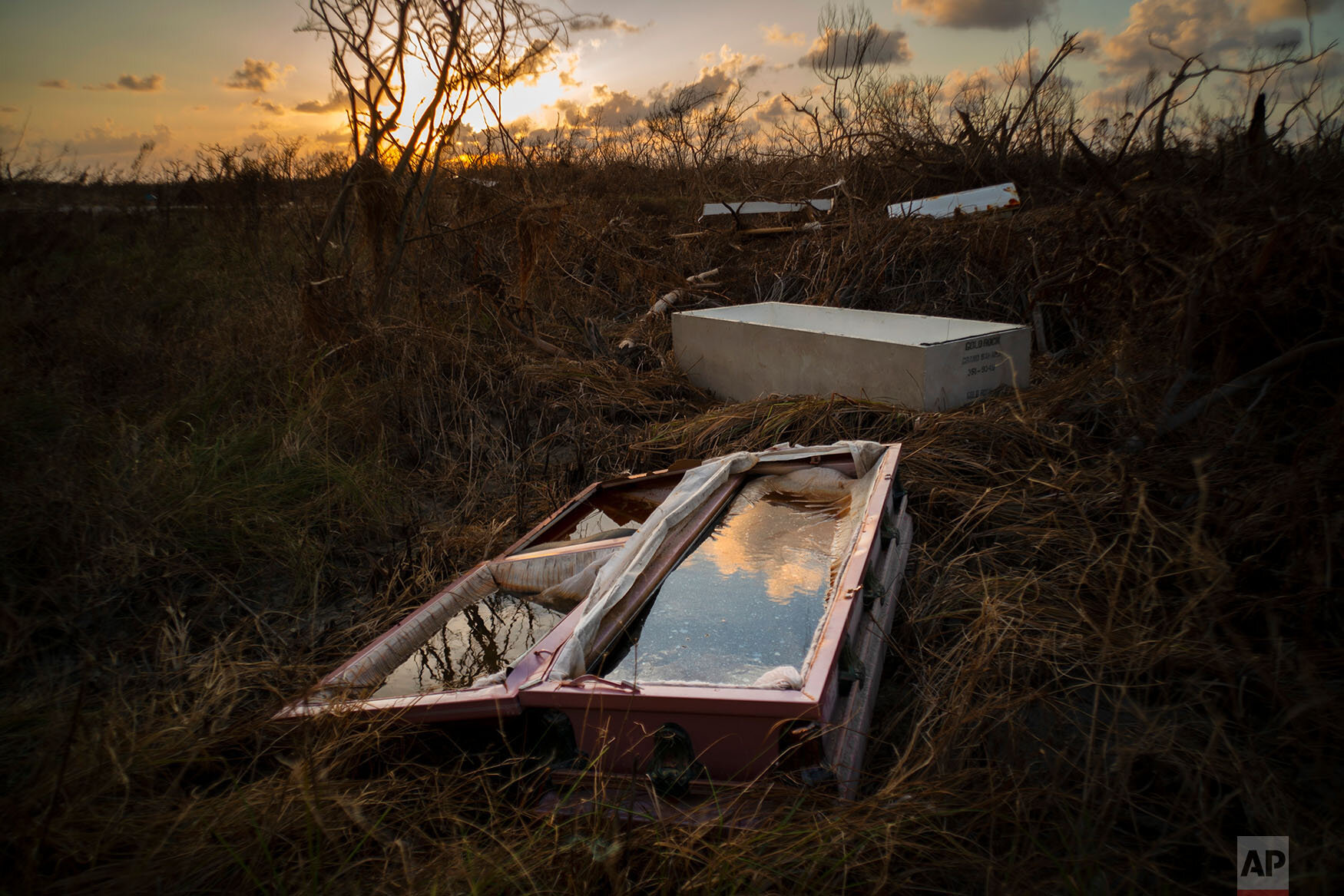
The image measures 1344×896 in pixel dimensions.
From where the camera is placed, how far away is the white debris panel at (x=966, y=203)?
7.25 m

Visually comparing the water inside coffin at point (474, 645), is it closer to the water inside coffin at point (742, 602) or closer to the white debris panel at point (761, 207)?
the water inside coffin at point (742, 602)

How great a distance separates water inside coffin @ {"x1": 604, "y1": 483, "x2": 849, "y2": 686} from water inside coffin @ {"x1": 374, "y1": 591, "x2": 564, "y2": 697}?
43 centimetres

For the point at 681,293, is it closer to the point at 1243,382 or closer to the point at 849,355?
the point at 849,355

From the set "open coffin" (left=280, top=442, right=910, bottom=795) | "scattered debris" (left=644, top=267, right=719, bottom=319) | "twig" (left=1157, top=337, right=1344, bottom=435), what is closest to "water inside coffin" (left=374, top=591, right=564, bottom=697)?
"open coffin" (left=280, top=442, right=910, bottom=795)

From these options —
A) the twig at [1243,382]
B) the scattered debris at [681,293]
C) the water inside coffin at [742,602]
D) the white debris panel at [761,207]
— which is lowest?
the water inside coffin at [742,602]

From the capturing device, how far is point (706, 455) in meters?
4.20

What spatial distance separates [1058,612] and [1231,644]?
459 mm

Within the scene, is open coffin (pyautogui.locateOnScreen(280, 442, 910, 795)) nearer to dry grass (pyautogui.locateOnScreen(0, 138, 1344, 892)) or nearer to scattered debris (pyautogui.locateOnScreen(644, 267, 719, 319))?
dry grass (pyautogui.locateOnScreen(0, 138, 1344, 892))

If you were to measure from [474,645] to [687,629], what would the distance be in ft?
2.64

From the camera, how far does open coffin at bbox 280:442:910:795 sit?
1755 mm

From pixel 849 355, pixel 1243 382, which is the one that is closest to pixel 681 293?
pixel 849 355

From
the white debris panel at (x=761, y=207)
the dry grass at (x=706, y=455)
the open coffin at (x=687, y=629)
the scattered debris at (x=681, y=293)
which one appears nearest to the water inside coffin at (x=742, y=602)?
the open coffin at (x=687, y=629)

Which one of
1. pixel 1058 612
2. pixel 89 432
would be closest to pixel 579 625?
pixel 1058 612

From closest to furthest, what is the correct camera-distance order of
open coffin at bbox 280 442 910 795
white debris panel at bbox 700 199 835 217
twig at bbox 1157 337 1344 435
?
open coffin at bbox 280 442 910 795 → twig at bbox 1157 337 1344 435 → white debris panel at bbox 700 199 835 217
